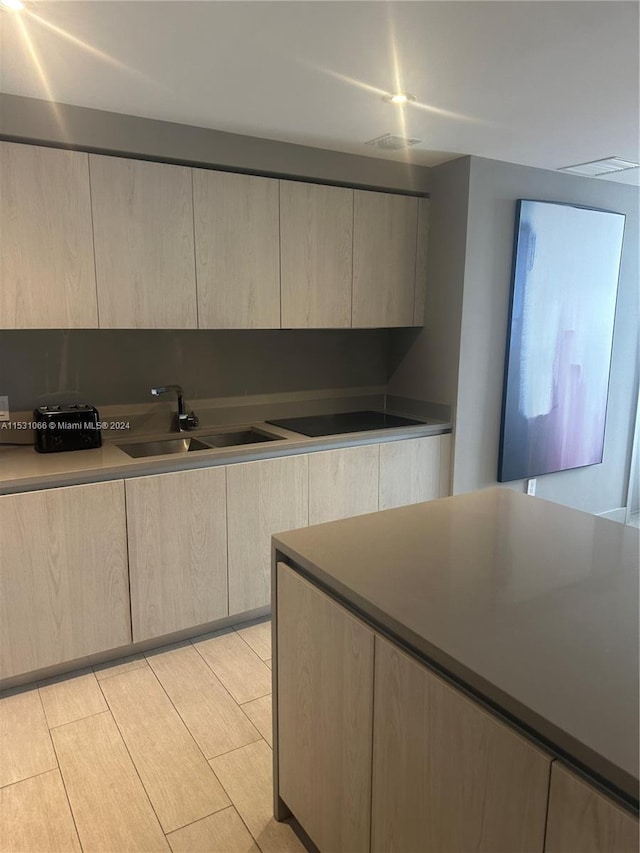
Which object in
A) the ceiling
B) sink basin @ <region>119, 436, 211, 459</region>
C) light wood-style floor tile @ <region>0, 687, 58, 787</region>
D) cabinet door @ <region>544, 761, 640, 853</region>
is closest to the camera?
cabinet door @ <region>544, 761, 640, 853</region>

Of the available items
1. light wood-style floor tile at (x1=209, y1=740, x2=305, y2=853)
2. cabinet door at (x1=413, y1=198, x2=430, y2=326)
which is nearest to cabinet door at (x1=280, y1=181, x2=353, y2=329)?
cabinet door at (x1=413, y1=198, x2=430, y2=326)

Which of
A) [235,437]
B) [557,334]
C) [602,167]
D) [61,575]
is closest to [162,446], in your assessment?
[235,437]

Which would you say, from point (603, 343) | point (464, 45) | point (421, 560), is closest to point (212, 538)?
point (421, 560)

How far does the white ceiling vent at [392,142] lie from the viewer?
2799 millimetres

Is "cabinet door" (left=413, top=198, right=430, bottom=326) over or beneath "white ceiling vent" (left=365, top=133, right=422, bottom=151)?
beneath

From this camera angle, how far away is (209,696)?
2.40 m

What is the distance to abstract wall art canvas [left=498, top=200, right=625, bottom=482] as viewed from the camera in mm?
3436

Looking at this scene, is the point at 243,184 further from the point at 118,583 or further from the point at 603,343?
the point at 603,343

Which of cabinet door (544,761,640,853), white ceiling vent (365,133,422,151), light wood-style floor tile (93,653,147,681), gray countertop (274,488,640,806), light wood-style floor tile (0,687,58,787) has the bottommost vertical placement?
light wood-style floor tile (0,687,58,787)

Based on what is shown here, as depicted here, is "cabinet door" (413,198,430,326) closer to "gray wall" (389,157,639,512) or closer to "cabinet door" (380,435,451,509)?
"gray wall" (389,157,639,512)

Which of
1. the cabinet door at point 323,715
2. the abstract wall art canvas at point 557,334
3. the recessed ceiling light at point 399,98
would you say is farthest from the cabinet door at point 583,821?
the abstract wall art canvas at point 557,334

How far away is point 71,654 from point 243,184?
7.31 feet

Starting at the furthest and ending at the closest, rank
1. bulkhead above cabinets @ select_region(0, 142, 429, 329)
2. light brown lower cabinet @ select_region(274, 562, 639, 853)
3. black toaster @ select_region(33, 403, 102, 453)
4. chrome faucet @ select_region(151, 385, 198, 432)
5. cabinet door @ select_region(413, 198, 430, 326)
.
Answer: cabinet door @ select_region(413, 198, 430, 326), chrome faucet @ select_region(151, 385, 198, 432), black toaster @ select_region(33, 403, 102, 453), bulkhead above cabinets @ select_region(0, 142, 429, 329), light brown lower cabinet @ select_region(274, 562, 639, 853)

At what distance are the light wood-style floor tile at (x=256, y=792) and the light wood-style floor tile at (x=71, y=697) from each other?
23.7 inches
